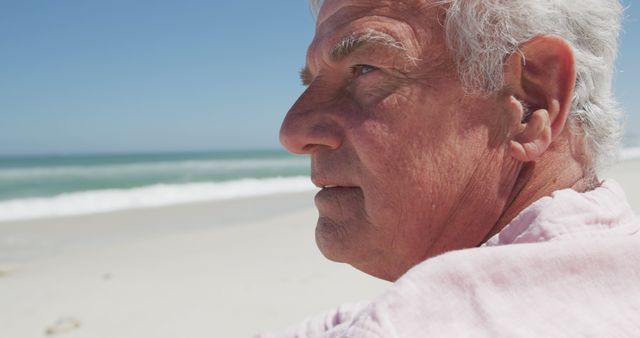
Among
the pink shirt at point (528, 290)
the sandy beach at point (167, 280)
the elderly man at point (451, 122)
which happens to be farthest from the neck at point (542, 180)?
the sandy beach at point (167, 280)

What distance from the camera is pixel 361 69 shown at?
1446 mm

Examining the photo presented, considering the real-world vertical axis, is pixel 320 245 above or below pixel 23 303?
above

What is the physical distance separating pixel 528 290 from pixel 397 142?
20.6 inches

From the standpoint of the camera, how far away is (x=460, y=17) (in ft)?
4.24

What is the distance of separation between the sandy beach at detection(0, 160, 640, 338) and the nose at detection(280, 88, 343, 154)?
1.62 meters

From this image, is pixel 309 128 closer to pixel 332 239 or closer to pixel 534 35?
pixel 332 239

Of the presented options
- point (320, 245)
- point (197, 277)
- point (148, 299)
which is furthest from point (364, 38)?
point (197, 277)

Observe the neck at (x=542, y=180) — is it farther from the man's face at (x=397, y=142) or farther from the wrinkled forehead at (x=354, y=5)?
the wrinkled forehead at (x=354, y=5)

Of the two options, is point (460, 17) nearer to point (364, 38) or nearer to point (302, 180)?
Result: point (364, 38)

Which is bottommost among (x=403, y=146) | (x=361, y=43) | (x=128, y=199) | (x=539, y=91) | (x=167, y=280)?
(x=128, y=199)

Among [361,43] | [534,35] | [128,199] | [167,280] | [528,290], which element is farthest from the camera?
[128,199]

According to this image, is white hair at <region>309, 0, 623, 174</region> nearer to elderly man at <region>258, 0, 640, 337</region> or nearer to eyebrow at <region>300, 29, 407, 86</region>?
elderly man at <region>258, 0, 640, 337</region>

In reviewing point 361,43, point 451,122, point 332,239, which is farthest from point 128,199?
point 451,122

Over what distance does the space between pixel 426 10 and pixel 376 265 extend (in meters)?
0.62
